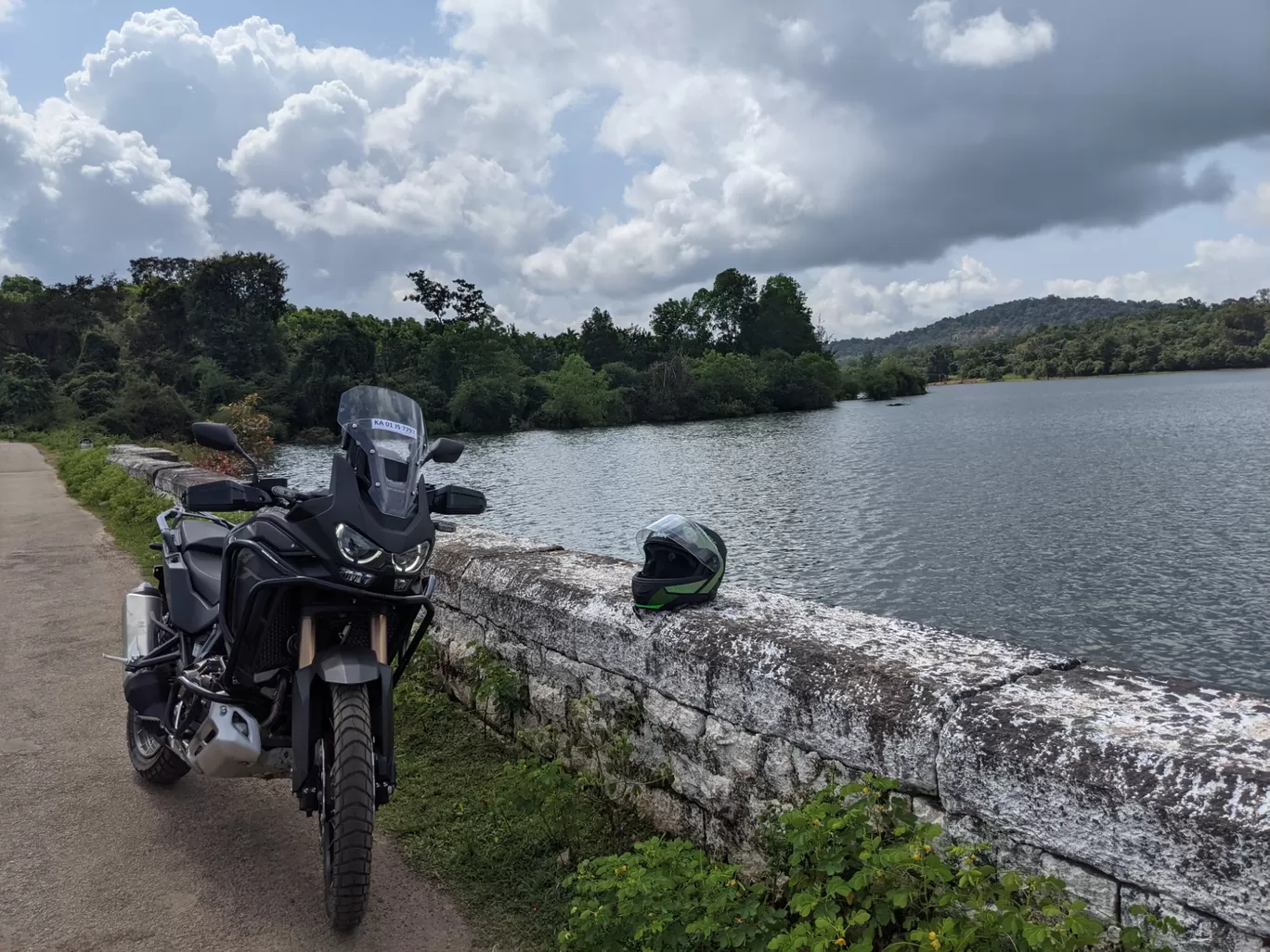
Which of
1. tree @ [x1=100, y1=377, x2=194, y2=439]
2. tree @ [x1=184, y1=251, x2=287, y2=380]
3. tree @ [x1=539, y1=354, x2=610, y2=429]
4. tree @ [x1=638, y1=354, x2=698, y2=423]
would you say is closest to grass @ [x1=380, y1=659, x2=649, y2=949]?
tree @ [x1=100, y1=377, x2=194, y2=439]

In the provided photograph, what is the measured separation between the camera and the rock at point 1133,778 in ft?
5.54

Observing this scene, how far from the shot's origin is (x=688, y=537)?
3377 millimetres

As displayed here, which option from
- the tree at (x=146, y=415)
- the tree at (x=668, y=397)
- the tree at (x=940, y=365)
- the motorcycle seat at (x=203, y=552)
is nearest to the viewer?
the motorcycle seat at (x=203, y=552)

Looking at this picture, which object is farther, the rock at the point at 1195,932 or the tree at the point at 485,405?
the tree at the point at 485,405

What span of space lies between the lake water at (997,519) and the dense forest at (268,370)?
1311cm

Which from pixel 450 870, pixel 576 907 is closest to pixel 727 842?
pixel 576 907

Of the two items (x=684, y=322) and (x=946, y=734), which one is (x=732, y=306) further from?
(x=946, y=734)

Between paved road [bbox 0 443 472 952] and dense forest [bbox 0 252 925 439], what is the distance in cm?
3782

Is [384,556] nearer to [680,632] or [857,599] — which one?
[680,632]

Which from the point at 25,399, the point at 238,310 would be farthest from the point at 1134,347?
the point at 25,399

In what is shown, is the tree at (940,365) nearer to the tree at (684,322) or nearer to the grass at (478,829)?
the tree at (684,322)

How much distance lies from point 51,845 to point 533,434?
5210 cm

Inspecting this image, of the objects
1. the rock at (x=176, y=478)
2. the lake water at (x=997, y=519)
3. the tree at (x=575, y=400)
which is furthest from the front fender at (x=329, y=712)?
the tree at (x=575, y=400)

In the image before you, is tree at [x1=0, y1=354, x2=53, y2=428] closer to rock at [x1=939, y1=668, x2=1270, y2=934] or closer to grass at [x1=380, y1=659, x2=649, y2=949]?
grass at [x1=380, y1=659, x2=649, y2=949]
